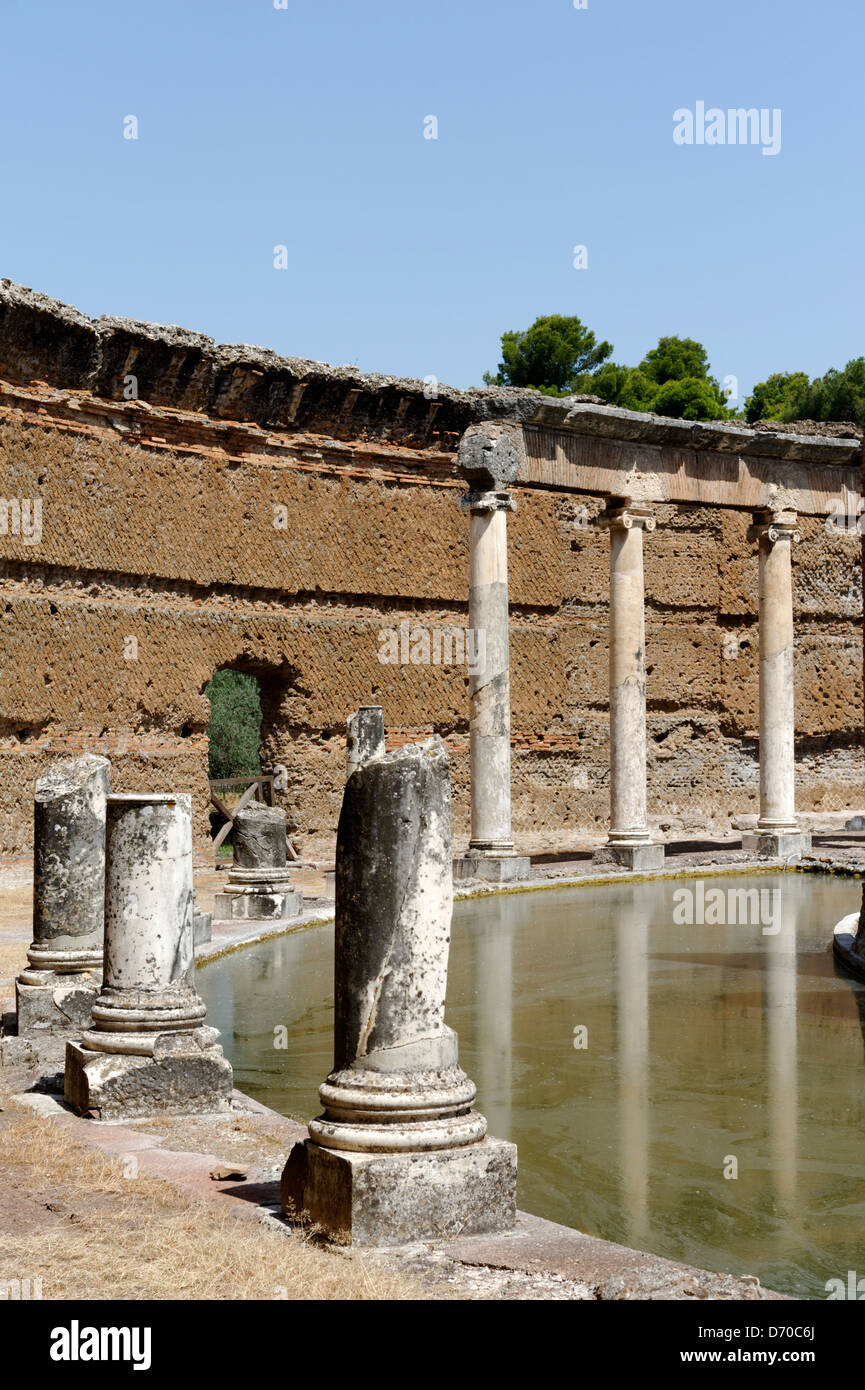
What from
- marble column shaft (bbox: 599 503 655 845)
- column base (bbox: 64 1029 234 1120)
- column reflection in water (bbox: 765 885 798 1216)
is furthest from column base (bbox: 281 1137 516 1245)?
marble column shaft (bbox: 599 503 655 845)

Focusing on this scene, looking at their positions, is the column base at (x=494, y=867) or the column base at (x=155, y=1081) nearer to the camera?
the column base at (x=155, y=1081)

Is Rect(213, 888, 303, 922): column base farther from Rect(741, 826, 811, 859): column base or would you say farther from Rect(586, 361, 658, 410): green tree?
Rect(586, 361, 658, 410): green tree

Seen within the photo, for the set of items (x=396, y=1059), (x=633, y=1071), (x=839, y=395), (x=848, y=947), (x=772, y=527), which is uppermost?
(x=839, y=395)

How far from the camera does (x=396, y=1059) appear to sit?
471cm

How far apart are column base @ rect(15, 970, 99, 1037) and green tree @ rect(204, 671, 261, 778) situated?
26.4 meters

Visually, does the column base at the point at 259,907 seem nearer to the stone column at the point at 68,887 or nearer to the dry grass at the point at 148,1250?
the stone column at the point at 68,887

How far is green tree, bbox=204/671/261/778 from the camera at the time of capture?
3459 centimetres

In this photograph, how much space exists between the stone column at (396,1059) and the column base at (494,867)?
446 inches

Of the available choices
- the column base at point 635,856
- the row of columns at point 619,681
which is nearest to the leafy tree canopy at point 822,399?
the row of columns at point 619,681

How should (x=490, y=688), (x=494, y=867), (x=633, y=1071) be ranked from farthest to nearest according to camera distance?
(x=490, y=688), (x=494, y=867), (x=633, y=1071)

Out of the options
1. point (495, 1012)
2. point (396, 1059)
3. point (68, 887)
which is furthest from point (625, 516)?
point (396, 1059)

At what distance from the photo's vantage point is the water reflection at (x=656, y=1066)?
196 inches

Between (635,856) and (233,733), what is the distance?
18646 mm
